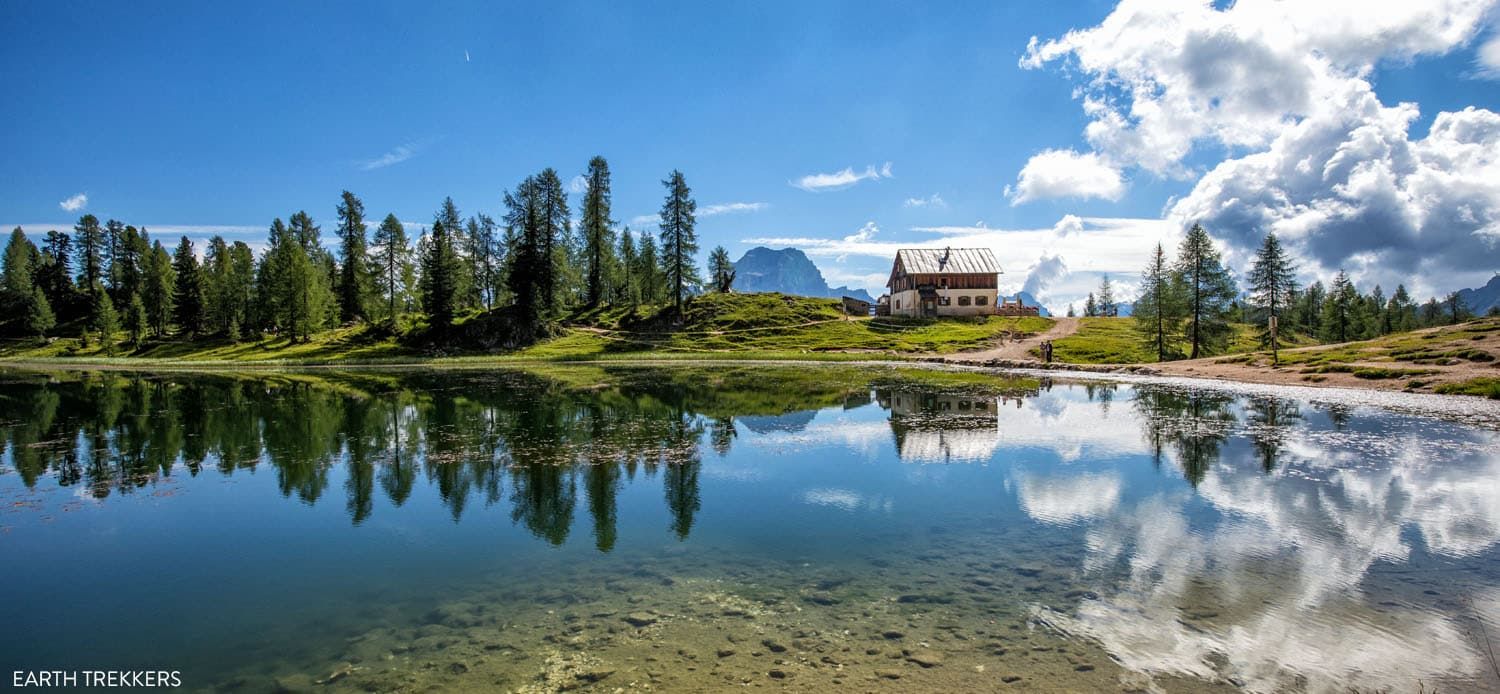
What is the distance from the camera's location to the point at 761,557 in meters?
13.0

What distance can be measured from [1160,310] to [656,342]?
193ft

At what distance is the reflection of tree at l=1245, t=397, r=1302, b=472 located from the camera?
2228 centimetres

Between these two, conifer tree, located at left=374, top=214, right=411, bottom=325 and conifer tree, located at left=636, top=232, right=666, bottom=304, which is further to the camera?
conifer tree, located at left=636, top=232, right=666, bottom=304

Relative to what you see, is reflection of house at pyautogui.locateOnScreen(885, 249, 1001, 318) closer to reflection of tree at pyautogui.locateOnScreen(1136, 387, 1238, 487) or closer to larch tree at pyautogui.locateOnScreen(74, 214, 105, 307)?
reflection of tree at pyautogui.locateOnScreen(1136, 387, 1238, 487)

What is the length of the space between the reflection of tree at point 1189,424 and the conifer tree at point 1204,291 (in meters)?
29.8

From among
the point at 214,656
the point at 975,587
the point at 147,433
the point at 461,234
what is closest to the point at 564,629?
the point at 214,656

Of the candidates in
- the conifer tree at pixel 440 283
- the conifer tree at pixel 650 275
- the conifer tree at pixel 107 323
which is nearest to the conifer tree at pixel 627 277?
the conifer tree at pixel 650 275

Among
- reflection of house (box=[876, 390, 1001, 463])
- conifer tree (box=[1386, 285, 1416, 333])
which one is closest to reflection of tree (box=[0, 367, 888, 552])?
reflection of house (box=[876, 390, 1001, 463])

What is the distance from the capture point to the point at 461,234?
4508 inches

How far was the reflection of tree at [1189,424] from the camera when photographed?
21906 mm

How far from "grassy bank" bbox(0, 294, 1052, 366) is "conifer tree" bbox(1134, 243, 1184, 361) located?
733 inches

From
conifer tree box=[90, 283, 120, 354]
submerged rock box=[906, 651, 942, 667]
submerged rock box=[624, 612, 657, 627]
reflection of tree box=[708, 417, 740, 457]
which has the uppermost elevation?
conifer tree box=[90, 283, 120, 354]

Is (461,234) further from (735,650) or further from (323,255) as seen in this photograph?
(735,650)

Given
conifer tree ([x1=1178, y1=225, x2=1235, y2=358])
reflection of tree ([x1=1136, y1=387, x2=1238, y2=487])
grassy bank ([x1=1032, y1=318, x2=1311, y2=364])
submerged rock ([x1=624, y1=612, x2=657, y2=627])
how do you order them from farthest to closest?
grassy bank ([x1=1032, y1=318, x2=1311, y2=364])
conifer tree ([x1=1178, y1=225, x2=1235, y2=358])
reflection of tree ([x1=1136, y1=387, x2=1238, y2=487])
submerged rock ([x1=624, y1=612, x2=657, y2=627])
